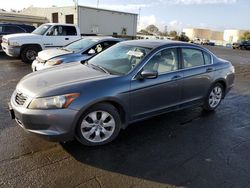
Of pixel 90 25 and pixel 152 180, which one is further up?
pixel 90 25

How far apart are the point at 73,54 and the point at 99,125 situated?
4.30 meters

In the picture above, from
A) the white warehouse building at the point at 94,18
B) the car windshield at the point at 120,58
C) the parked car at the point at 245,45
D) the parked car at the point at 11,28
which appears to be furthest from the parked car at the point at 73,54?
Answer: the parked car at the point at 245,45

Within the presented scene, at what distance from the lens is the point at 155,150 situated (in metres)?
3.55

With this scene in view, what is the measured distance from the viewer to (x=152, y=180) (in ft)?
9.43

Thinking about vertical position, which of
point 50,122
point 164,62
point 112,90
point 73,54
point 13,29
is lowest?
point 50,122

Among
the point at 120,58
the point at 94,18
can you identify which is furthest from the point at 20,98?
the point at 94,18

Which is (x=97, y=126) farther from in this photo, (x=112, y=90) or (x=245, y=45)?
(x=245, y=45)

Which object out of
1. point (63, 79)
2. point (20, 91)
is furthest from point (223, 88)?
point (20, 91)

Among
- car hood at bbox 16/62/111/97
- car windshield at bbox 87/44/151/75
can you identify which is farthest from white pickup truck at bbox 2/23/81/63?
car hood at bbox 16/62/111/97

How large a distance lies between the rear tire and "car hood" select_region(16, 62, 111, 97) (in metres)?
7.89

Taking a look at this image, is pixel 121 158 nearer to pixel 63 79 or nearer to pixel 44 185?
pixel 44 185

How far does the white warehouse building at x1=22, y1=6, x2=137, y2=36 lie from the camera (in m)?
27.5

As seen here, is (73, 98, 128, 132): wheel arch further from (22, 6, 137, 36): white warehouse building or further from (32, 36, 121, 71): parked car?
(22, 6, 137, 36): white warehouse building

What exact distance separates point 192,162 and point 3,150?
2.68m
